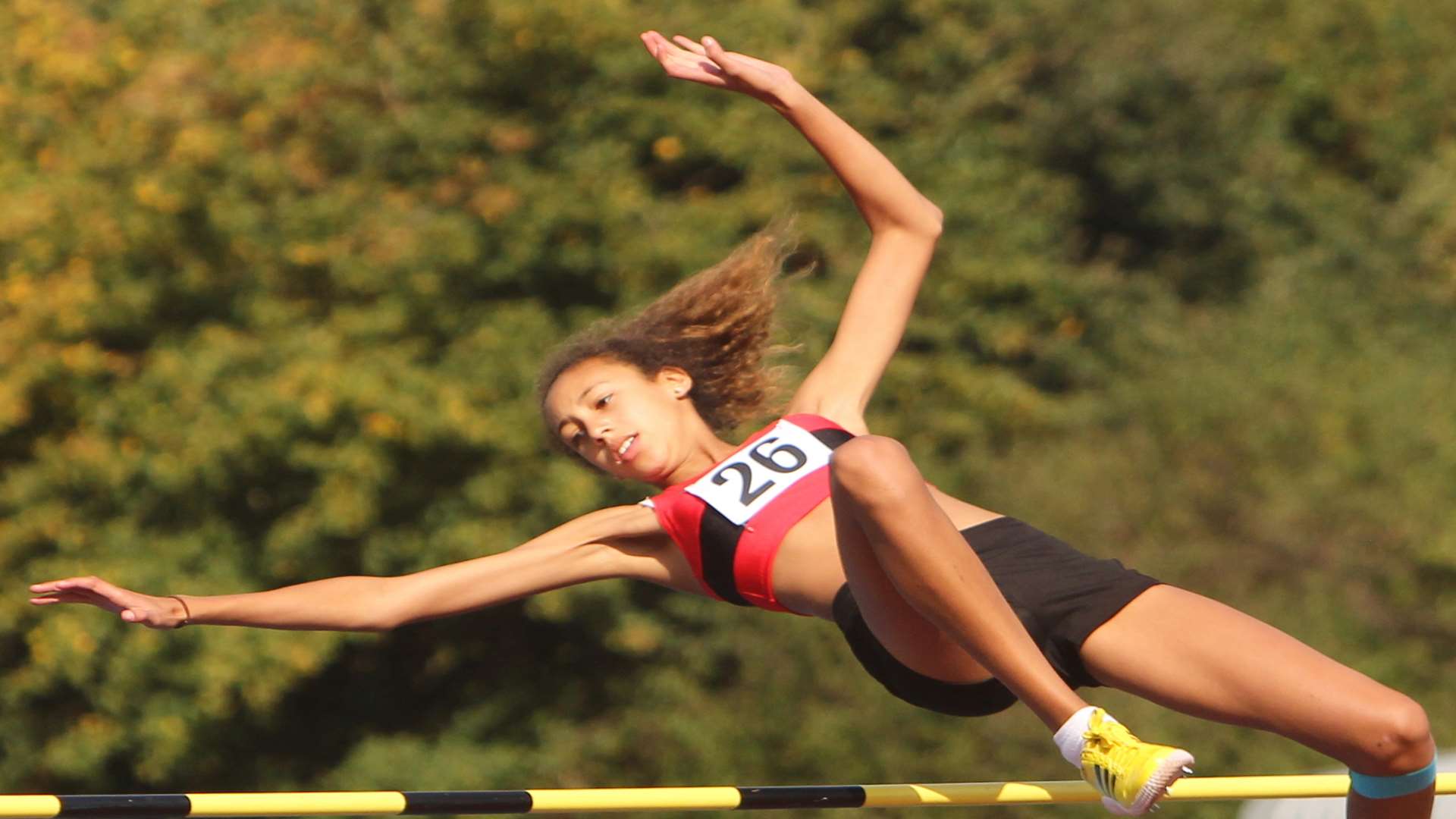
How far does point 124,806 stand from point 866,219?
1903 mm

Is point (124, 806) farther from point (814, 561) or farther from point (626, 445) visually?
point (814, 561)

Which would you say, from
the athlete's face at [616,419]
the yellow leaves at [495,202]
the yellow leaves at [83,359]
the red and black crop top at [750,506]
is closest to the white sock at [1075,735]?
the red and black crop top at [750,506]

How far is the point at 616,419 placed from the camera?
13.7 ft

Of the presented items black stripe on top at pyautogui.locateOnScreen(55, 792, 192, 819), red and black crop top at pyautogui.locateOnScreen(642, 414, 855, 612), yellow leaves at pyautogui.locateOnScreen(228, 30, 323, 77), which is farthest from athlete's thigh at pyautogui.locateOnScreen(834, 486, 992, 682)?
yellow leaves at pyautogui.locateOnScreen(228, 30, 323, 77)

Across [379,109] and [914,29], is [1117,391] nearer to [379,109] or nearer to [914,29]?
[914,29]

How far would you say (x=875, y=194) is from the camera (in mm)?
4293

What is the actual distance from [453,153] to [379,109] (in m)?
0.57

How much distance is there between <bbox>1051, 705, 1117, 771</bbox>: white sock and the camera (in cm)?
332

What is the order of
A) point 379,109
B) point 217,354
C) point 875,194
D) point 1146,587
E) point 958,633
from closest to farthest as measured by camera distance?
point 958,633
point 1146,587
point 875,194
point 217,354
point 379,109

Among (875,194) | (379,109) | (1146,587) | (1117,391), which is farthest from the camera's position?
(1117,391)

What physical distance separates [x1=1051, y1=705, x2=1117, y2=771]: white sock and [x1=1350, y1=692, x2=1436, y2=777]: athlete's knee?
17.2 inches

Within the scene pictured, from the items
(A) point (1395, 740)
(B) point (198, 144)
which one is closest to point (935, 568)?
(A) point (1395, 740)

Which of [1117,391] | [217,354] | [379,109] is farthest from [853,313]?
[1117,391]

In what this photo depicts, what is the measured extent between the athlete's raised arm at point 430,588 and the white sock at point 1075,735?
43.6 inches
